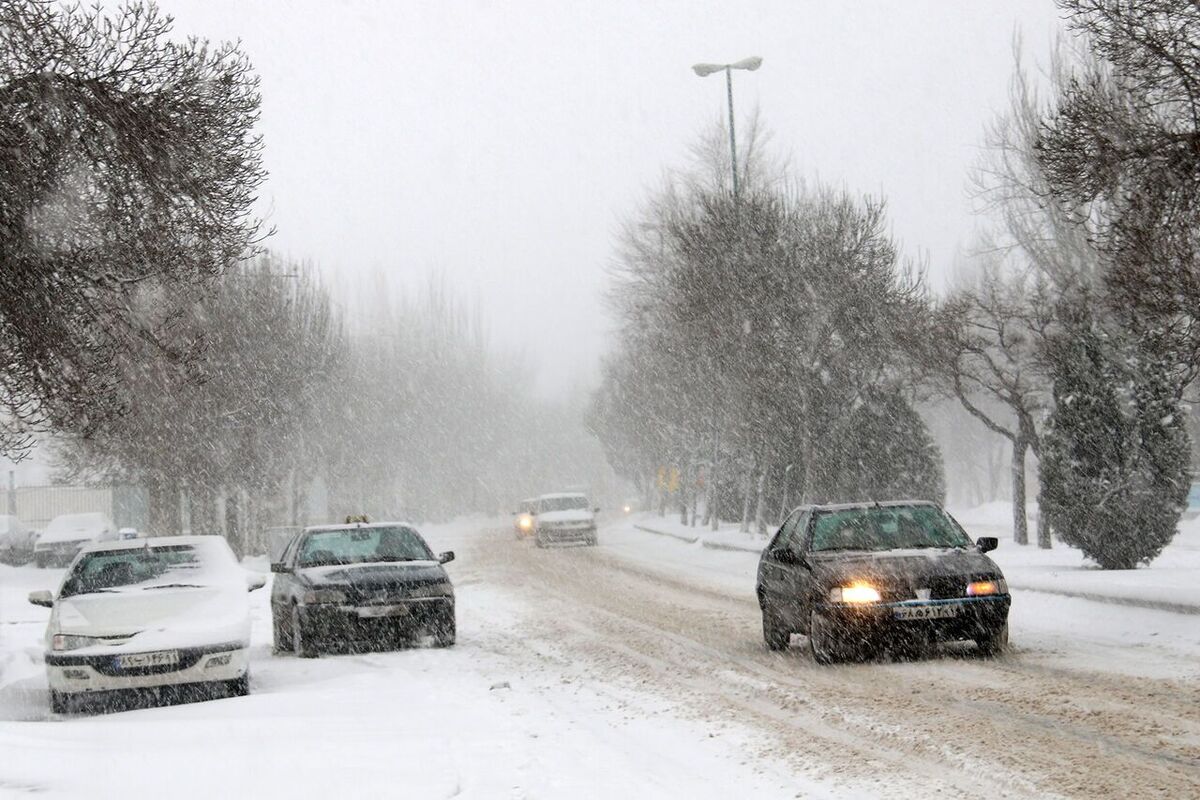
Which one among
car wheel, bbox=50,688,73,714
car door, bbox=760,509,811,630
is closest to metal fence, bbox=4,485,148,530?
car wheel, bbox=50,688,73,714

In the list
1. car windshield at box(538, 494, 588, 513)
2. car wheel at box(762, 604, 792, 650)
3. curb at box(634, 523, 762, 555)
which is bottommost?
curb at box(634, 523, 762, 555)

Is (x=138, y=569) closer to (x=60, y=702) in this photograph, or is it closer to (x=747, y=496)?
(x=60, y=702)

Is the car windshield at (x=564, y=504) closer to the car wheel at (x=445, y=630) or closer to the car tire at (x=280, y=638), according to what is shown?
the car tire at (x=280, y=638)

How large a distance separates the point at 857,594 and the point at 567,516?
30933mm

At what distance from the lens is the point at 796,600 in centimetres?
1197

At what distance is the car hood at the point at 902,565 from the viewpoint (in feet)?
36.6

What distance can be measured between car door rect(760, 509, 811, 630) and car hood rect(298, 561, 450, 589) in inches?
143

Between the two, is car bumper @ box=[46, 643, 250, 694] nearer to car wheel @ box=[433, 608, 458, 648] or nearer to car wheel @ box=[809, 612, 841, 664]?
car wheel @ box=[433, 608, 458, 648]

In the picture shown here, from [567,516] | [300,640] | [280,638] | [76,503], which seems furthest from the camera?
[76,503]

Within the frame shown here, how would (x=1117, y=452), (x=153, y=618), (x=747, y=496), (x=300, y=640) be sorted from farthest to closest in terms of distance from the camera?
(x=747, y=496) → (x=1117, y=452) → (x=300, y=640) → (x=153, y=618)

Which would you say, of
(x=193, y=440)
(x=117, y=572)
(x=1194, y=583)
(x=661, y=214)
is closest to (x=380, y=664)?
(x=117, y=572)

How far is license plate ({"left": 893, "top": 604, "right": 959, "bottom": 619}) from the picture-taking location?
10.9 meters

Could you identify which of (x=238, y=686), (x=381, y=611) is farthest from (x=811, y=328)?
(x=238, y=686)

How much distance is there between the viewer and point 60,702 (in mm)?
11328
